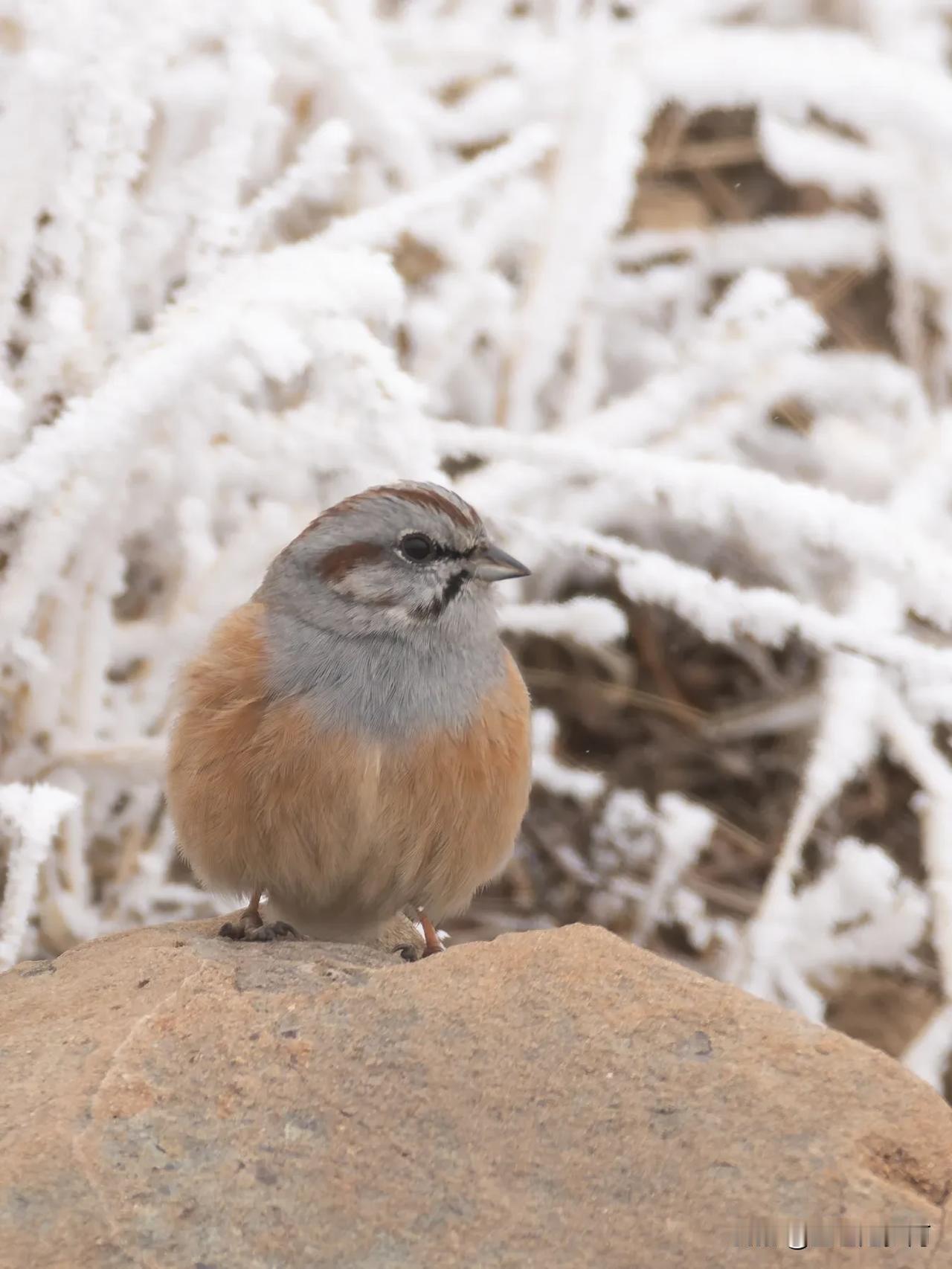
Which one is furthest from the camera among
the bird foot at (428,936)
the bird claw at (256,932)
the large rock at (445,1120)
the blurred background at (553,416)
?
the blurred background at (553,416)

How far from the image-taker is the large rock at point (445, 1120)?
1744mm

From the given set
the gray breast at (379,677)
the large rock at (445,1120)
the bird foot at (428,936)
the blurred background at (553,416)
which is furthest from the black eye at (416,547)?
the large rock at (445,1120)

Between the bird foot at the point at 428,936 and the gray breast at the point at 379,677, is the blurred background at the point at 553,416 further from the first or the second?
the bird foot at the point at 428,936

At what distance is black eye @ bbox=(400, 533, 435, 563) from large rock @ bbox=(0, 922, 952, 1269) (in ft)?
2.61

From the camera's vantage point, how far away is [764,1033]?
2.03 metres

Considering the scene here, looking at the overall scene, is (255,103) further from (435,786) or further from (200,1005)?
(200,1005)

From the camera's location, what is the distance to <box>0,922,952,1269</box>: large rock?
1744 millimetres

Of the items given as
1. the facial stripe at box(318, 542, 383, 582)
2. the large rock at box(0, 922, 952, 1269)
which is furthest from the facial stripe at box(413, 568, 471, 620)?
the large rock at box(0, 922, 952, 1269)

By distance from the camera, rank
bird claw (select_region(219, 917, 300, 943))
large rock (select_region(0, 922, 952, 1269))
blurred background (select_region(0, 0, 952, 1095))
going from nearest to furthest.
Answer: large rock (select_region(0, 922, 952, 1269)) < bird claw (select_region(219, 917, 300, 943)) < blurred background (select_region(0, 0, 952, 1095))

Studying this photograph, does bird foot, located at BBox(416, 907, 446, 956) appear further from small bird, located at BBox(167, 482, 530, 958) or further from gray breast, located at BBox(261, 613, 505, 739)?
gray breast, located at BBox(261, 613, 505, 739)

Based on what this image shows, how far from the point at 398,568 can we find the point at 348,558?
80 mm

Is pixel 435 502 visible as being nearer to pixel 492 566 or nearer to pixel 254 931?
pixel 492 566

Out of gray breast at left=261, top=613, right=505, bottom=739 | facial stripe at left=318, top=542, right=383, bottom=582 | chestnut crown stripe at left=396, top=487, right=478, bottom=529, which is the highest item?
chestnut crown stripe at left=396, top=487, right=478, bottom=529

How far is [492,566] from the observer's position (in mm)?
2787
